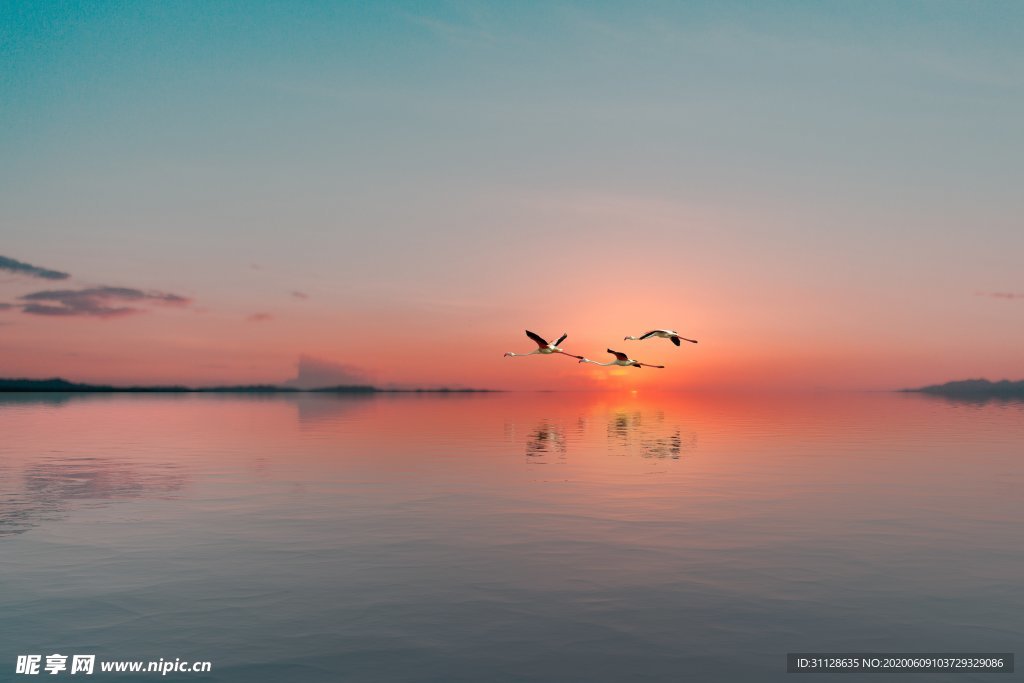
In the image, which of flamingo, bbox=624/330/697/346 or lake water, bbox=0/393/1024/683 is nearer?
lake water, bbox=0/393/1024/683

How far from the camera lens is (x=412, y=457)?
232ft

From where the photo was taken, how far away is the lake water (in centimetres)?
2192

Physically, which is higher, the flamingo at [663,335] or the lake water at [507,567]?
the flamingo at [663,335]

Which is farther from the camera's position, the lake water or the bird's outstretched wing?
the bird's outstretched wing

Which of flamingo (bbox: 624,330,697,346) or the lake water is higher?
flamingo (bbox: 624,330,697,346)

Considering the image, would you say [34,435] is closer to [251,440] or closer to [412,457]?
[251,440]

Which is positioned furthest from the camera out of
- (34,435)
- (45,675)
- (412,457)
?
(34,435)

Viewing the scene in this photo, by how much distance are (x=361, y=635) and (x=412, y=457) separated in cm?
4801

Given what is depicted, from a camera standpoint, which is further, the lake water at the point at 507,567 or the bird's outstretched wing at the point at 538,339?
the bird's outstretched wing at the point at 538,339

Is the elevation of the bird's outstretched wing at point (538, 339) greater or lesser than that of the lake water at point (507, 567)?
greater

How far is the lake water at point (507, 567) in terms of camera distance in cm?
2192

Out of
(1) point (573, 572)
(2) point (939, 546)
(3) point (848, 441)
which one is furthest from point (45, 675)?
(3) point (848, 441)

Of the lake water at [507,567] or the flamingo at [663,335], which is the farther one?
the flamingo at [663,335]

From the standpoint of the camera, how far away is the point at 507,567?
99.9 ft
